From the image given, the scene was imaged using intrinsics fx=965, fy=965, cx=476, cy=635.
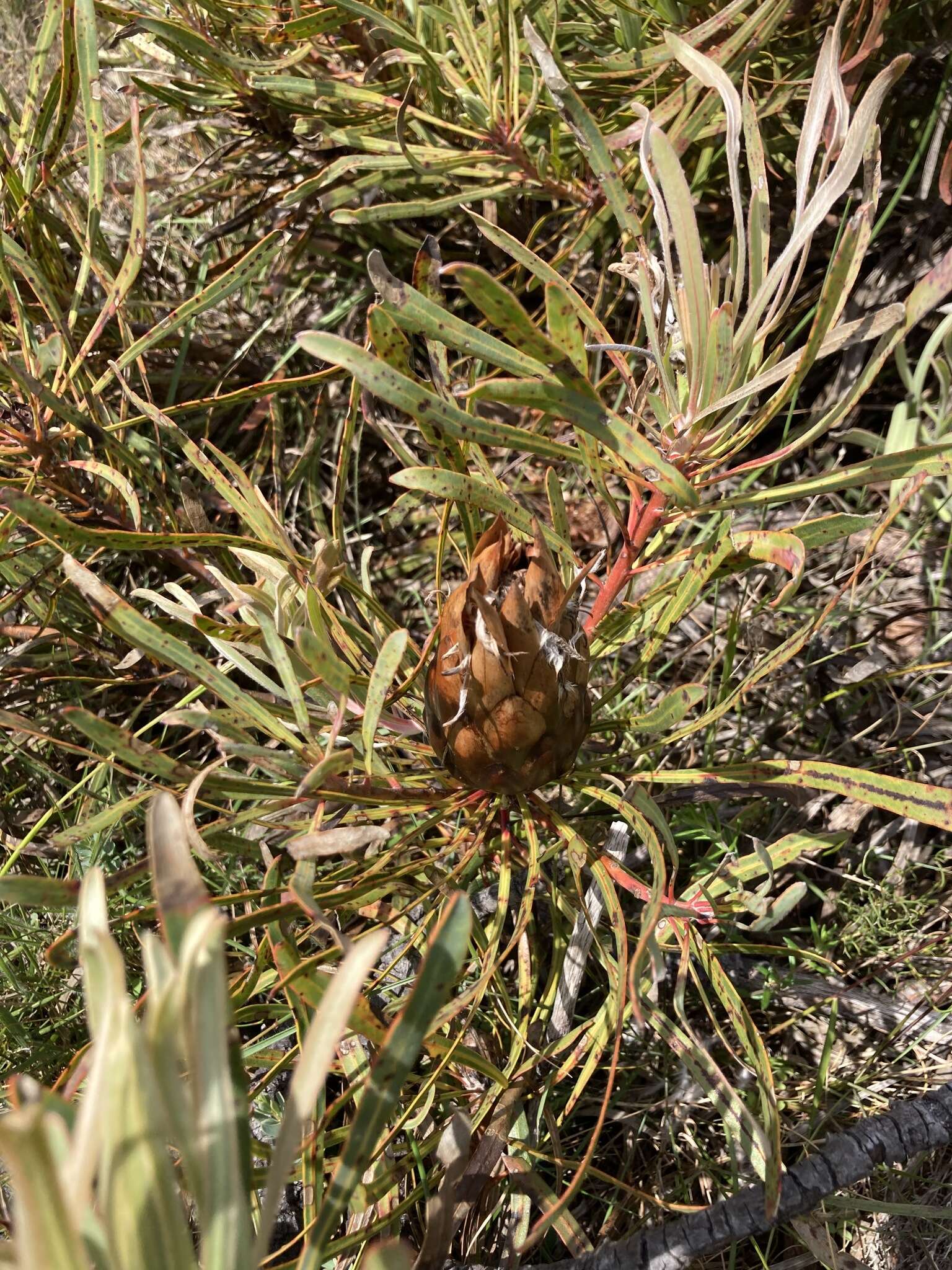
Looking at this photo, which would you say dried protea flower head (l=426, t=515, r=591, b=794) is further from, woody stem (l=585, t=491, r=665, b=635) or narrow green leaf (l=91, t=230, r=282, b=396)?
narrow green leaf (l=91, t=230, r=282, b=396)

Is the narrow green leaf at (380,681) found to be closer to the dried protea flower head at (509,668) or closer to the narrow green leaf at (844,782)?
the dried protea flower head at (509,668)

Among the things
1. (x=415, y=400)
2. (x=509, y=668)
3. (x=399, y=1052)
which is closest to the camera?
(x=399, y=1052)

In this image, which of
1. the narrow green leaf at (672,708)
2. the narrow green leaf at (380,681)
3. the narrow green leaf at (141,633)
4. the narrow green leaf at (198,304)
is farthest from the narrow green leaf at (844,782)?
the narrow green leaf at (198,304)

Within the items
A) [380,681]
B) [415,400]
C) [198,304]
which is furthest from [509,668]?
[198,304]

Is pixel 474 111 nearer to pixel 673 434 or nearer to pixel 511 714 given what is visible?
pixel 673 434

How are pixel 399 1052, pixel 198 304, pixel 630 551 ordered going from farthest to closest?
pixel 198 304
pixel 630 551
pixel 399 1052

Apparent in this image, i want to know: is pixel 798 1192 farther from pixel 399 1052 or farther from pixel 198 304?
pixel 198 304

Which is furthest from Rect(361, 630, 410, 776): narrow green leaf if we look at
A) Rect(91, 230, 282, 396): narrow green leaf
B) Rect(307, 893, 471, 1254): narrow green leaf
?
Rect(91, 230, 282, 396): narrow green leaf
